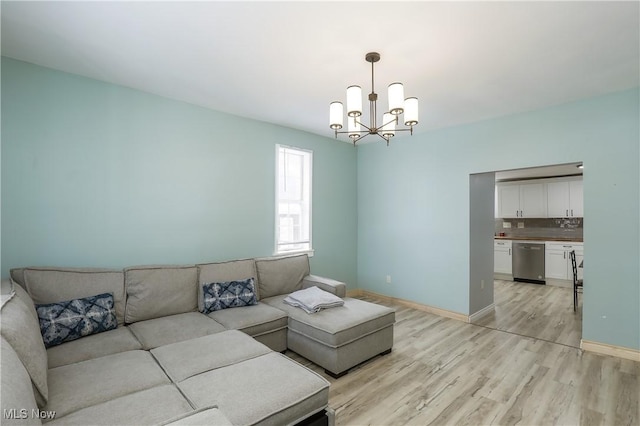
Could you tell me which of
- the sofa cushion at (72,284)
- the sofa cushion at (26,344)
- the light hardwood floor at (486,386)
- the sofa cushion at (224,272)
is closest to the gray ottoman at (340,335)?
the light hardwood floor at (486,386)

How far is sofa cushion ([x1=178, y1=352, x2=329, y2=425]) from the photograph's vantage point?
151 centimetres

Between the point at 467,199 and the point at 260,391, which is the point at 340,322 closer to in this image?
the point at 260,391

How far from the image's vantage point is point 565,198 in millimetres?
6266

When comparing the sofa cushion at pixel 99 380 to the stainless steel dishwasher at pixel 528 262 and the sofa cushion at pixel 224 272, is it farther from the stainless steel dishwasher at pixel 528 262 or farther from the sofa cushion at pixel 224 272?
the stainless steel dishwasher at pixel 528 262

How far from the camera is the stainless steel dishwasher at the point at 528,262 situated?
617 cm

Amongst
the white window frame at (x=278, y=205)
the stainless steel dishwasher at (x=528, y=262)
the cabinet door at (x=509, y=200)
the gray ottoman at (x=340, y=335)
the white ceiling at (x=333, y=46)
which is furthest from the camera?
the cabinet door at (x=509, y=200)

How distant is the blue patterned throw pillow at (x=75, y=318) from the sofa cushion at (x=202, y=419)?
5.11 feet

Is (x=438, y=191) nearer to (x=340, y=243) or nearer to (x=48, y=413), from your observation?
(x=340, y=243)

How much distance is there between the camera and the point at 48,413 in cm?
140

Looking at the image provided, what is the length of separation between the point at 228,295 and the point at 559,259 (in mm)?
6323

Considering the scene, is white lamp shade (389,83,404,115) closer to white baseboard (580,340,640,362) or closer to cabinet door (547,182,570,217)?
white baseboard (580,340,640,362)

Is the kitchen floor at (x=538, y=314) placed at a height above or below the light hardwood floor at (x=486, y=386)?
above

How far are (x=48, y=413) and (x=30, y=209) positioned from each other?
73.6 inches

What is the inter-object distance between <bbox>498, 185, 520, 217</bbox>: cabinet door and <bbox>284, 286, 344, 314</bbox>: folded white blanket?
571 cm
